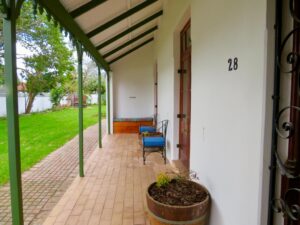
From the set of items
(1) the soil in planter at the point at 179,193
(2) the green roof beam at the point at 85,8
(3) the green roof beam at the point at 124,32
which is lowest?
(1) the soil in planter at the point at 179,193

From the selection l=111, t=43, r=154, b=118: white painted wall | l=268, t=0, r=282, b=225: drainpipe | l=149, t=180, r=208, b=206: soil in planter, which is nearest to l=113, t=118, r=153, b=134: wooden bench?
l=111, t=43, r=154, b=118: white painted wall

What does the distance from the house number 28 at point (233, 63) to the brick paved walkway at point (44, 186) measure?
2.34 metres

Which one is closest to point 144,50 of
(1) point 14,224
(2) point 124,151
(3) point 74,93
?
(2) point 124,151

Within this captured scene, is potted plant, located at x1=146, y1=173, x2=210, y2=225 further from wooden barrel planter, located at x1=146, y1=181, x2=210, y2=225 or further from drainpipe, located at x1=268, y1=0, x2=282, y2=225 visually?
drainpipe, located at x1=268, y1=0, x2=282, y2=225

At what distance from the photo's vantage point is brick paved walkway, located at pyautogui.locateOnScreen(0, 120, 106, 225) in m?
2.64

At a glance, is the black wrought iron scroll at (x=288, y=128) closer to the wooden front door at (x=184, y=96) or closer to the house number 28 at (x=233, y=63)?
the house number 28 at (x=233, y=63)

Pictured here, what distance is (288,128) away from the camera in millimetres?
1042

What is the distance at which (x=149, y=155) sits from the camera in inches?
201

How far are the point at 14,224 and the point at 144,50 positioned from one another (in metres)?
7.08

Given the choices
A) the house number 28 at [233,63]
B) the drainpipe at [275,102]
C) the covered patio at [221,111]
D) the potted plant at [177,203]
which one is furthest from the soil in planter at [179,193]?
the house number 28 at [233,63]

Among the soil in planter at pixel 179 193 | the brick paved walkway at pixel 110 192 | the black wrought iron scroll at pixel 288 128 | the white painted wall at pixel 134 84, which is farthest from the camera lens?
the white painted wall at pixel 134 84

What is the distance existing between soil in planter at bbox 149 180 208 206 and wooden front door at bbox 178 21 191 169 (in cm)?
129

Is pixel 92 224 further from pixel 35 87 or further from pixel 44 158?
pixel 35 87

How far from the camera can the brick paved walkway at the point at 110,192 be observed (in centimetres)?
247
